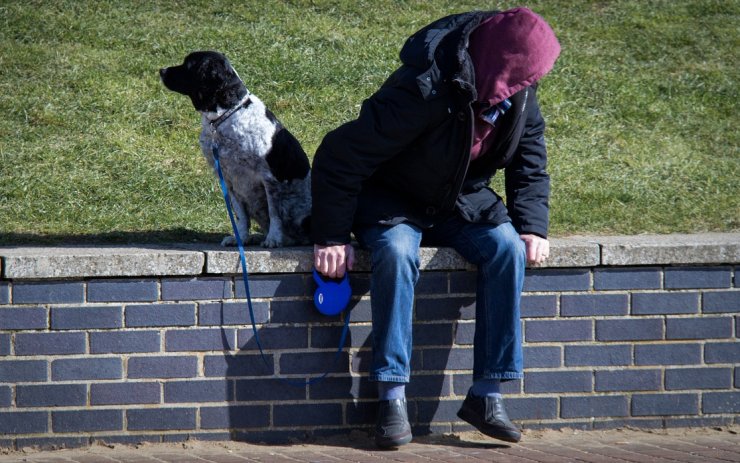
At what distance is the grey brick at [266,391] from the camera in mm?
3891

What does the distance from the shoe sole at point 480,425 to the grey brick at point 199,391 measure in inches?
39.6

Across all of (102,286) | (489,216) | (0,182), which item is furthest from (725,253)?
(0,182)

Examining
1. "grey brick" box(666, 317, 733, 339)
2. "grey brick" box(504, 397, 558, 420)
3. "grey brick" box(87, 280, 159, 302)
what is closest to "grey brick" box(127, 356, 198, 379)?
"grey brick" box(87, 280, 159, 302)

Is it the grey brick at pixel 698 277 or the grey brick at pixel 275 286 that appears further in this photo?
the grey brick at pixel 698 277

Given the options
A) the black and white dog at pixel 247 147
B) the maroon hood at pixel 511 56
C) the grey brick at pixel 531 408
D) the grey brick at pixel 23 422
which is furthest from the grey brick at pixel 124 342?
the maroon hood at pixel 511 56

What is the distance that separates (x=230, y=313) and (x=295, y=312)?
0.91 ft

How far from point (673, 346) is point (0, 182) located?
156 inches

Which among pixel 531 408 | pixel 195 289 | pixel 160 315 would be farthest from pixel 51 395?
pixel 531 408

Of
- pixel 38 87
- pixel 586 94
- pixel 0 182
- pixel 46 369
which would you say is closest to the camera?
pixel 46 369

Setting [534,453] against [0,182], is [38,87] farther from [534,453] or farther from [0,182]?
[534,453]

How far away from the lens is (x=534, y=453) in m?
3.79

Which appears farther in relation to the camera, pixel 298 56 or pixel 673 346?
pixel 298 56

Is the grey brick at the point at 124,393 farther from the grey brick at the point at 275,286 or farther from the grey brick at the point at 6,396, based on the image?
the grey brick at the point at 275,286

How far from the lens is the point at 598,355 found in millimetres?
4129
